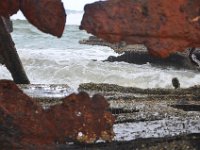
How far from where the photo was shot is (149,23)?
1.71 meters

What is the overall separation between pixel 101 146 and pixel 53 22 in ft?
2.95

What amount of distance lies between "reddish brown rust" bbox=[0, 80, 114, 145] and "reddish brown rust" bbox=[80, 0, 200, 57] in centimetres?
71

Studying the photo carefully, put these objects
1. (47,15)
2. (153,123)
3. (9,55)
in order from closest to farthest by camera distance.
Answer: (47,15)
(153,123)
(9,55)

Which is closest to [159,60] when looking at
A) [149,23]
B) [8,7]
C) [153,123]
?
[153,123]

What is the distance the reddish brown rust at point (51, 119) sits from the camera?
2.29 meters

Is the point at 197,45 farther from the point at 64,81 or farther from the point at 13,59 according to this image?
the point at 64,81

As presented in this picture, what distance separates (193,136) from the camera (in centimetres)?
264

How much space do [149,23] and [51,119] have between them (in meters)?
0.96

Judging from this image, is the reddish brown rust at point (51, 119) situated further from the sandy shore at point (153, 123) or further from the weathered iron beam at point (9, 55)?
the weathered iron beam at point (9, 55)

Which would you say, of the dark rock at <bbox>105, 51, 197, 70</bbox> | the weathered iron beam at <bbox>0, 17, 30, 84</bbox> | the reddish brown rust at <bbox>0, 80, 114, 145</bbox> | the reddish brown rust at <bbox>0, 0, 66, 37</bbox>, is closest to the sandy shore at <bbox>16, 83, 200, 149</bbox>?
the reddish brown rust at <bbox>0, 80, 114, 145</bbox>

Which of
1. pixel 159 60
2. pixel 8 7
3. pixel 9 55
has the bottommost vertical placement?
pixel 159 60

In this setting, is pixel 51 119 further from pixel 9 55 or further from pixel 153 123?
pixel 9 55

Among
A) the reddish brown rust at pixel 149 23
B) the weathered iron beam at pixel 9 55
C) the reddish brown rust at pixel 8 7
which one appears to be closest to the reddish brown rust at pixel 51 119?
the reddish brown rust at pixel 8 7

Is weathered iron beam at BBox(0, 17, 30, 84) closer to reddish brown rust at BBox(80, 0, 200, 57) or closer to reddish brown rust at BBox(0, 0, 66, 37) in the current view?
reddish brown rust at BBox(0, 0, 66, 37)
